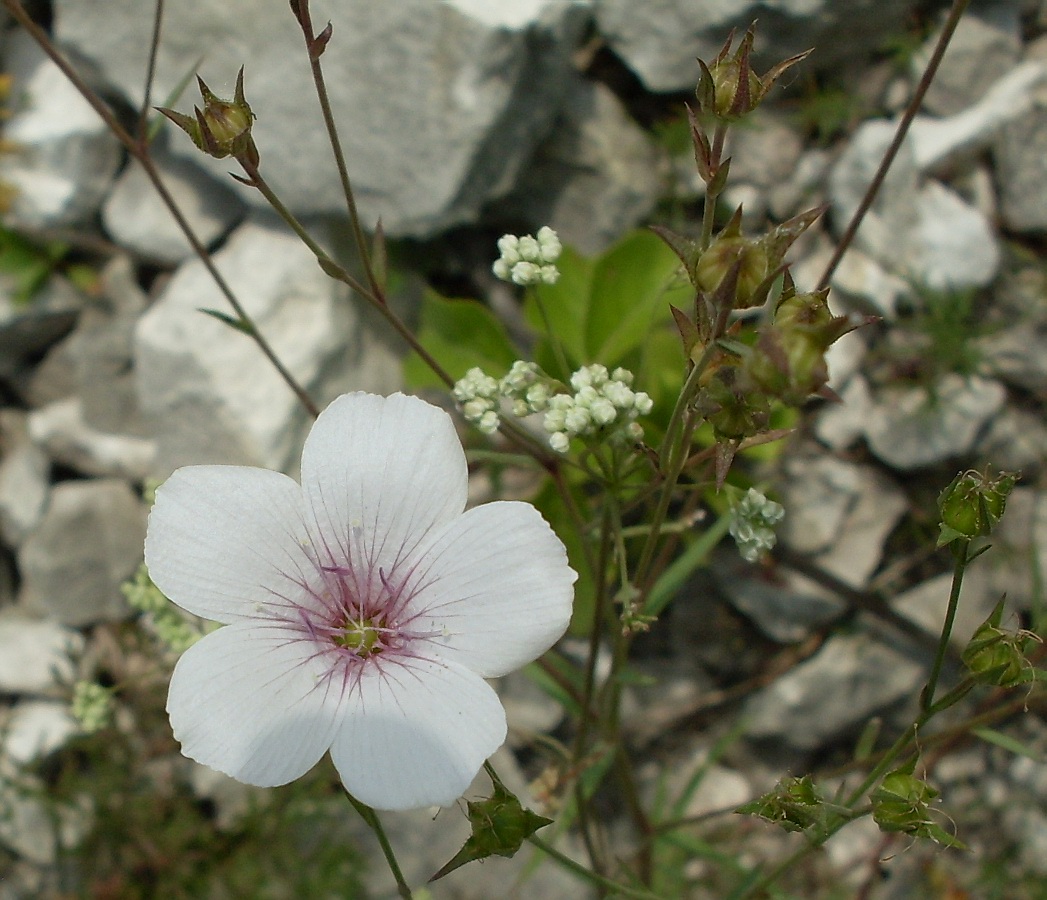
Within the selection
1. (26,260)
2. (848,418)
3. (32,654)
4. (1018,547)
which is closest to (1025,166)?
(848,418)

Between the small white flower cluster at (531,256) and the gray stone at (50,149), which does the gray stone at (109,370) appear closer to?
the gray stone at (50,149)

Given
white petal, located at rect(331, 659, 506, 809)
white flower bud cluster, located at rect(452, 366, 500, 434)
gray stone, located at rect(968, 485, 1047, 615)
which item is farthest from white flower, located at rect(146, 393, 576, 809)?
gray stone, located at rect(968, 485, 1047, 615)

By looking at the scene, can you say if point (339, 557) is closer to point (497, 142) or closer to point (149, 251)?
point (497, 142)

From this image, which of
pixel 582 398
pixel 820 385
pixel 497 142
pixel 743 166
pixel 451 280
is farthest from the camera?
pixel 451 280

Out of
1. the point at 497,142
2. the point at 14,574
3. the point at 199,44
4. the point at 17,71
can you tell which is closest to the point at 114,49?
the point at 199,44

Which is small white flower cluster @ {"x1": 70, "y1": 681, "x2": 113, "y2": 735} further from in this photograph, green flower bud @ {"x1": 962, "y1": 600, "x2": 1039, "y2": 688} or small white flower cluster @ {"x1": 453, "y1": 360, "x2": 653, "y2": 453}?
green flower bud @ {"x1": 962, "y1": 600, "x2": 1039, "y2": 688}

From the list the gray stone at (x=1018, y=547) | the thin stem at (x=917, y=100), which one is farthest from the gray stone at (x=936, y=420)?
the thin stem at (x=917, y=100)
